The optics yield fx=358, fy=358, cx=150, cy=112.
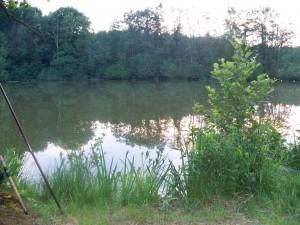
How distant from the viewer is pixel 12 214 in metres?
3.18

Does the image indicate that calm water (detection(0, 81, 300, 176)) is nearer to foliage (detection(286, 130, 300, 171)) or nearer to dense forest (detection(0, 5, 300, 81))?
foliage (detection(286, 130, 300, 171))

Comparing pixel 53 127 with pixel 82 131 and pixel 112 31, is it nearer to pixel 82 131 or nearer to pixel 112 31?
pixel 82 131

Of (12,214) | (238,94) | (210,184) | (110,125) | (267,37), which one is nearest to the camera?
(12,214)

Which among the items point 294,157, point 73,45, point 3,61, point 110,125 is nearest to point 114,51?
point 73,45

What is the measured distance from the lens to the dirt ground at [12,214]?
306 centimetres

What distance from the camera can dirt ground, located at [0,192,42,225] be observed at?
3.06 meters

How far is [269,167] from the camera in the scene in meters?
4.05

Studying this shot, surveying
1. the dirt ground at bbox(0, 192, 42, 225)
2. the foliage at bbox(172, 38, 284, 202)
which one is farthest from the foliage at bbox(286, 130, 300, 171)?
the dirt ground at bbox(0, 192, 42, 225)

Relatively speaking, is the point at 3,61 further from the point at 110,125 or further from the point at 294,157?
the point at 294,157

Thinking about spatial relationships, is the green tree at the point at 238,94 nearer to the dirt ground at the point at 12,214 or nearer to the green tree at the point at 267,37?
the dirt ground at the point at 12,214

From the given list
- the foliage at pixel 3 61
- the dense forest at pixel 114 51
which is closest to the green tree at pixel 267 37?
the dense forest at pixel 114 51

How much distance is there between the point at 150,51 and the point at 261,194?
4792 centimetres

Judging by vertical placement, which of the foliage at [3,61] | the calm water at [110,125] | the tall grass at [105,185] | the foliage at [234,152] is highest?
the foliage at [3,61]

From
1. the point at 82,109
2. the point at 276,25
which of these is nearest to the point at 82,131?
the point at 82,109
